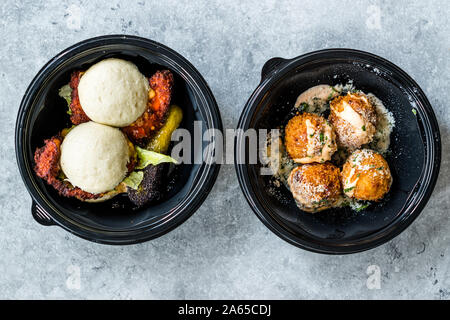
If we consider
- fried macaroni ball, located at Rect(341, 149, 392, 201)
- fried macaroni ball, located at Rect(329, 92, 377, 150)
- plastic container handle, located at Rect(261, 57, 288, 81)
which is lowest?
fried macaroni ball, located at Rect(341, 149, 392, 201)

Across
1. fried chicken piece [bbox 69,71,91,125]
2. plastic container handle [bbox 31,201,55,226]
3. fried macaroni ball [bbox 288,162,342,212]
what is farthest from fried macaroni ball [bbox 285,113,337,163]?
plastic container handle [bbox 31,201,55,226]

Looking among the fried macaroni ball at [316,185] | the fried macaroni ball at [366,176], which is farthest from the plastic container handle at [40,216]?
the fried macaroni ball at [366,176]

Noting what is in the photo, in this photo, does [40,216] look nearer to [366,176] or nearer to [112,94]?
[112,94]

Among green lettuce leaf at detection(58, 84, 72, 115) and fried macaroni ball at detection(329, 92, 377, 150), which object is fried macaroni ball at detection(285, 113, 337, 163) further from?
green lettuce leaf at detection(58, 84, 72, 115)

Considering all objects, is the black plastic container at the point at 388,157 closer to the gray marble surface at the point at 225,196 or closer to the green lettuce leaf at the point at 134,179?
the gray marble surface at the point at 225,196

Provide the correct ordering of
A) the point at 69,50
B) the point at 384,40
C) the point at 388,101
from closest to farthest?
the point at 69,50 < the point at 388,101 < the point at 384,40

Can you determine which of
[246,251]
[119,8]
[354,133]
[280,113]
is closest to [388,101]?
[354,133]

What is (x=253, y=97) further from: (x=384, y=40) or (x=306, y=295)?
(x=306, y=295)
